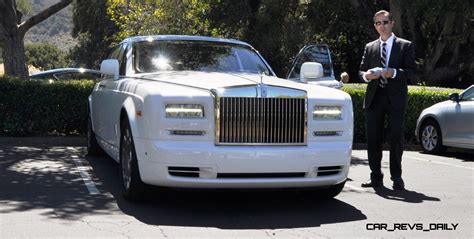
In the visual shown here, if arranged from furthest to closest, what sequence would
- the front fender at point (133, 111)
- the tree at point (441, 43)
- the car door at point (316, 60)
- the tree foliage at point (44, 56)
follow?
1. the tree foliage at point (44, 56)
2. the tree at point (441, 43)
3. the car door at point (316, 60)
4. the front fender at point (133, 111)

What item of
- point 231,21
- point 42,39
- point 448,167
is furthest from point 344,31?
point 42,39

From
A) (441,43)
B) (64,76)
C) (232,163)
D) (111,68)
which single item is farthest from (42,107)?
(441,43)

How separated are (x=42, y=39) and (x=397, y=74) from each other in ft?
306

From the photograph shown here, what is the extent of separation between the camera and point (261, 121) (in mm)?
5766

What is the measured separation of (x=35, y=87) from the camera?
11.4 metres

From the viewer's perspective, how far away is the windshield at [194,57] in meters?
7.10

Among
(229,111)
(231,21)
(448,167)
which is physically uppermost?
(231,21)

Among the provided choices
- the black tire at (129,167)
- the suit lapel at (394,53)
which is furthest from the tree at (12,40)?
the suit lapel at (394,53)

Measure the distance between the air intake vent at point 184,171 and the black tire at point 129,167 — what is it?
0.43 meters

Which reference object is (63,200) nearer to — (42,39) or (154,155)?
(154,155)

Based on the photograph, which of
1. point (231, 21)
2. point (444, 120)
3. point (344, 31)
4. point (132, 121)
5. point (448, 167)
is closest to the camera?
point (132, 121)

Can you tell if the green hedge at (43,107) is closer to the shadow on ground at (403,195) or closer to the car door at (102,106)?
the car door at (102,106)

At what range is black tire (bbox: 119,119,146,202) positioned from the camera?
5941 mm

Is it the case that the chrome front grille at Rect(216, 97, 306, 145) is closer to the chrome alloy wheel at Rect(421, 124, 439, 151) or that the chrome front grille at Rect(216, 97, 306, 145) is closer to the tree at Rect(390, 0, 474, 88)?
the chrome alloy wheel at Rect(421, 124, 439, 151)
